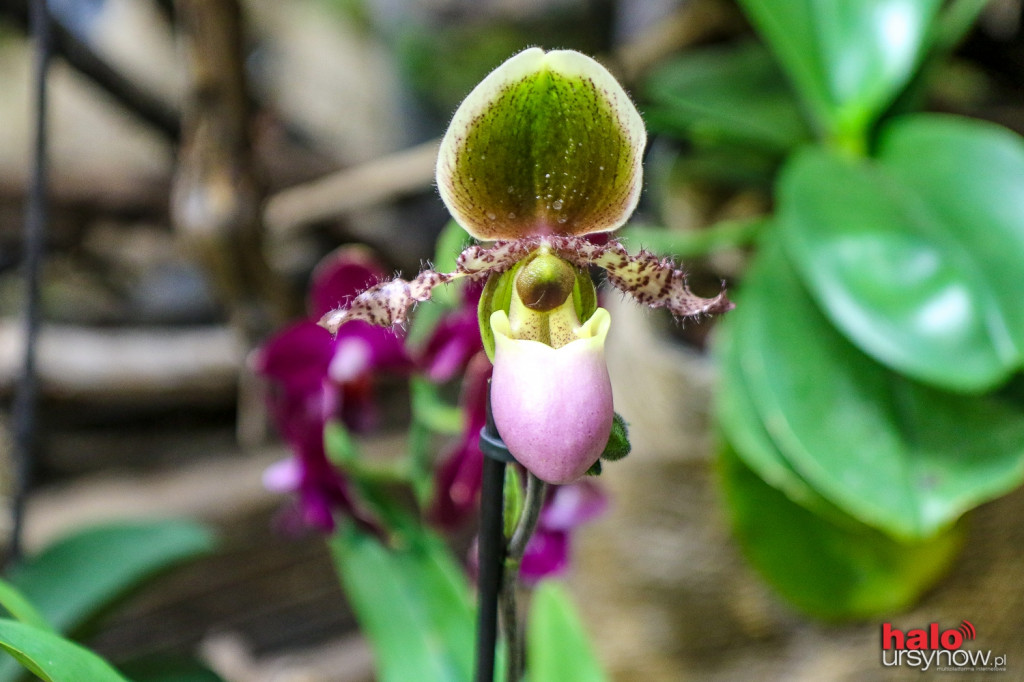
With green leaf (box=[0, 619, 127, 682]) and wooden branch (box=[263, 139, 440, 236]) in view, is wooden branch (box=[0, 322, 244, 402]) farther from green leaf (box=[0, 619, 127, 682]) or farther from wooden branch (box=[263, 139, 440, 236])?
green leaf (box=[0, 619, 127, 682])

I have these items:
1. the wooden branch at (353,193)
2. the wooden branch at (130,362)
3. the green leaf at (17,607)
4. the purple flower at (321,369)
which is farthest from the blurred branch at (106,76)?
the green leaf at (17,607)

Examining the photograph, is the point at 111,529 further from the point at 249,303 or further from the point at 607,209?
the point at 607,209

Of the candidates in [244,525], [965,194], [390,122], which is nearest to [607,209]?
[965,194]

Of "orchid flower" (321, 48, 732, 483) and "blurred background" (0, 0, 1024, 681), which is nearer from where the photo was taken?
"orchid flower" (321, 48, 732, 483)

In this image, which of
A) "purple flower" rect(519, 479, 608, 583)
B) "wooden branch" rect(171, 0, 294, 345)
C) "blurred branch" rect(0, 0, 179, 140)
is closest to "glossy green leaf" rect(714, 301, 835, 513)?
"purple flower" rect(519, 479, 608, 583)

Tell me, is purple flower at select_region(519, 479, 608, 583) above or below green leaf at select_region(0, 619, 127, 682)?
above

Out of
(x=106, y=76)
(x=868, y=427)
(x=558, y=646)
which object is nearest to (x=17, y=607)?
(x=558, y=646)
